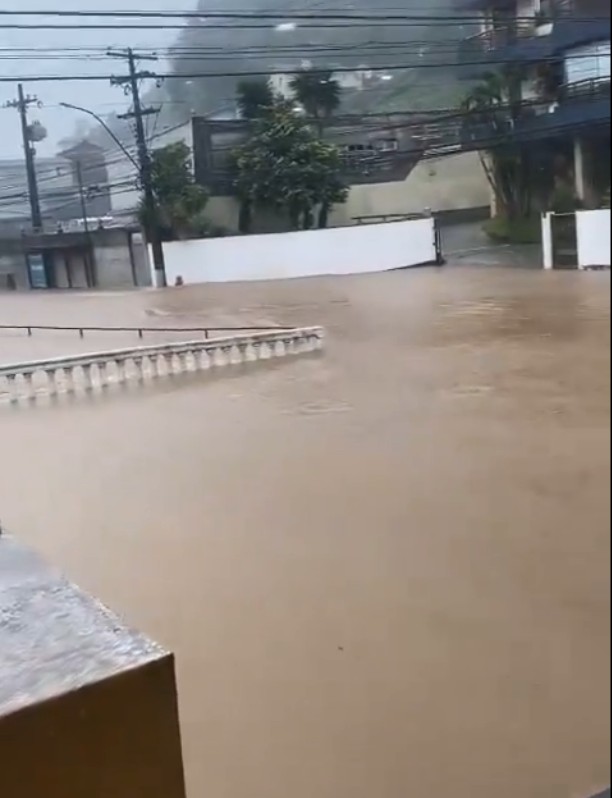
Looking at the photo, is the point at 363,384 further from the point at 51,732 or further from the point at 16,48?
the point at 16,48

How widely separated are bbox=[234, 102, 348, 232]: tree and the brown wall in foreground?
0.56 meters

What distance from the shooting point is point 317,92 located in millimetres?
987

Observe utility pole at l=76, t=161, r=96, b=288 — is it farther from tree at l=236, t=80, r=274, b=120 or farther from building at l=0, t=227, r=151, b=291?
tree at l=236, t=80, r=274, b=120

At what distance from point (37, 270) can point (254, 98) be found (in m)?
0.46

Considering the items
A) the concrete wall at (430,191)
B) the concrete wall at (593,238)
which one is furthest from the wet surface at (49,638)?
the concrete wall at (593,238)

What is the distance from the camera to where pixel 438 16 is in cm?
86

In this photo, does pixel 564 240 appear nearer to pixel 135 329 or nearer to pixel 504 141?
pixel 504 141

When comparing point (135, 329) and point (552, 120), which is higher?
point (552, 120)

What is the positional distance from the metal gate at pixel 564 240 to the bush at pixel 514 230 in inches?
1.2

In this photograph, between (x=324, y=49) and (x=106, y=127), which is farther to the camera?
(x=106, y=127)

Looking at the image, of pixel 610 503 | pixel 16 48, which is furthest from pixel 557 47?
pixel 16 48

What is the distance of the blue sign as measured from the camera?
4.36 ft

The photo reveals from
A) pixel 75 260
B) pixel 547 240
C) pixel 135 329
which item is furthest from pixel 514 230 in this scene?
pixel 75 260

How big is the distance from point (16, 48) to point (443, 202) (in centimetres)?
68
